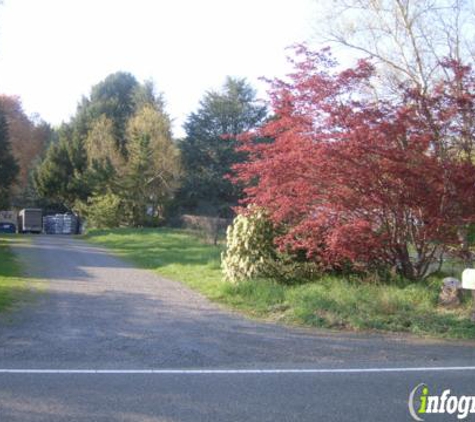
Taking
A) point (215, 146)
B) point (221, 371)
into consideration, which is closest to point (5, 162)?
point (215, 146)

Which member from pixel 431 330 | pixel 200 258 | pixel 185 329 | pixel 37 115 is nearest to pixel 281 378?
pixel 185 329

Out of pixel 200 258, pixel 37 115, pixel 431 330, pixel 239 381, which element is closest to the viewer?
pixel 239 381

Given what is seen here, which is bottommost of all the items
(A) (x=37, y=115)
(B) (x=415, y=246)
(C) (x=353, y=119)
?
(B) (x=415, y=246)

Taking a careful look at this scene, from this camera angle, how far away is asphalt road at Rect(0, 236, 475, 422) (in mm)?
5539

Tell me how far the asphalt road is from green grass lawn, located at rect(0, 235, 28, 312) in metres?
0.59

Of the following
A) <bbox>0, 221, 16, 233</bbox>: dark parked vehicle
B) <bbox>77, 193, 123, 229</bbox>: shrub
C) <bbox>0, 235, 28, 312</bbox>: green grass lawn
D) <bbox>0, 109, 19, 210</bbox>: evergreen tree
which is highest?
<bbox>0, 109, 19, 210</bbox>: evergreen tree

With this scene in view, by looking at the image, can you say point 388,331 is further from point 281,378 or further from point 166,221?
point 166,221

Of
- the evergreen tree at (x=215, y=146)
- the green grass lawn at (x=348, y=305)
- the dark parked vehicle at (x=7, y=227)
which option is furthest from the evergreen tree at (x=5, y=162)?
the green grass lawn at (x=348, y=305)

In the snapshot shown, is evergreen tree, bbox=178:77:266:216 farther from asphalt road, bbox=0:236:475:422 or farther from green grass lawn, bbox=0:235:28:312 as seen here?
asphalt road, bbox=0:236:475:422

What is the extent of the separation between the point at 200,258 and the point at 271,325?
10.8 metres

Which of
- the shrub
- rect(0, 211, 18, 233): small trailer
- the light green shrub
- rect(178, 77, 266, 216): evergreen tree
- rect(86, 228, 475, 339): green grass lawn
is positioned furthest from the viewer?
rect(0, 211, 18, 233): small trailer

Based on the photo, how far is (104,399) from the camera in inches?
227

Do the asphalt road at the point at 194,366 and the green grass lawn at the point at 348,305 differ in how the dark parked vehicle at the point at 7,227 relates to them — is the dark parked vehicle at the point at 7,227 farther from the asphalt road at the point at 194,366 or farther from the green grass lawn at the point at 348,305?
the asphalt road at the point at 194,366

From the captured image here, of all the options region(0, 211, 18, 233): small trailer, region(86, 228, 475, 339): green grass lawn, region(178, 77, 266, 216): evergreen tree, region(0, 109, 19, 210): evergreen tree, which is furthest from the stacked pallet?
region(86, 228, 475, 339): green grass lawn
